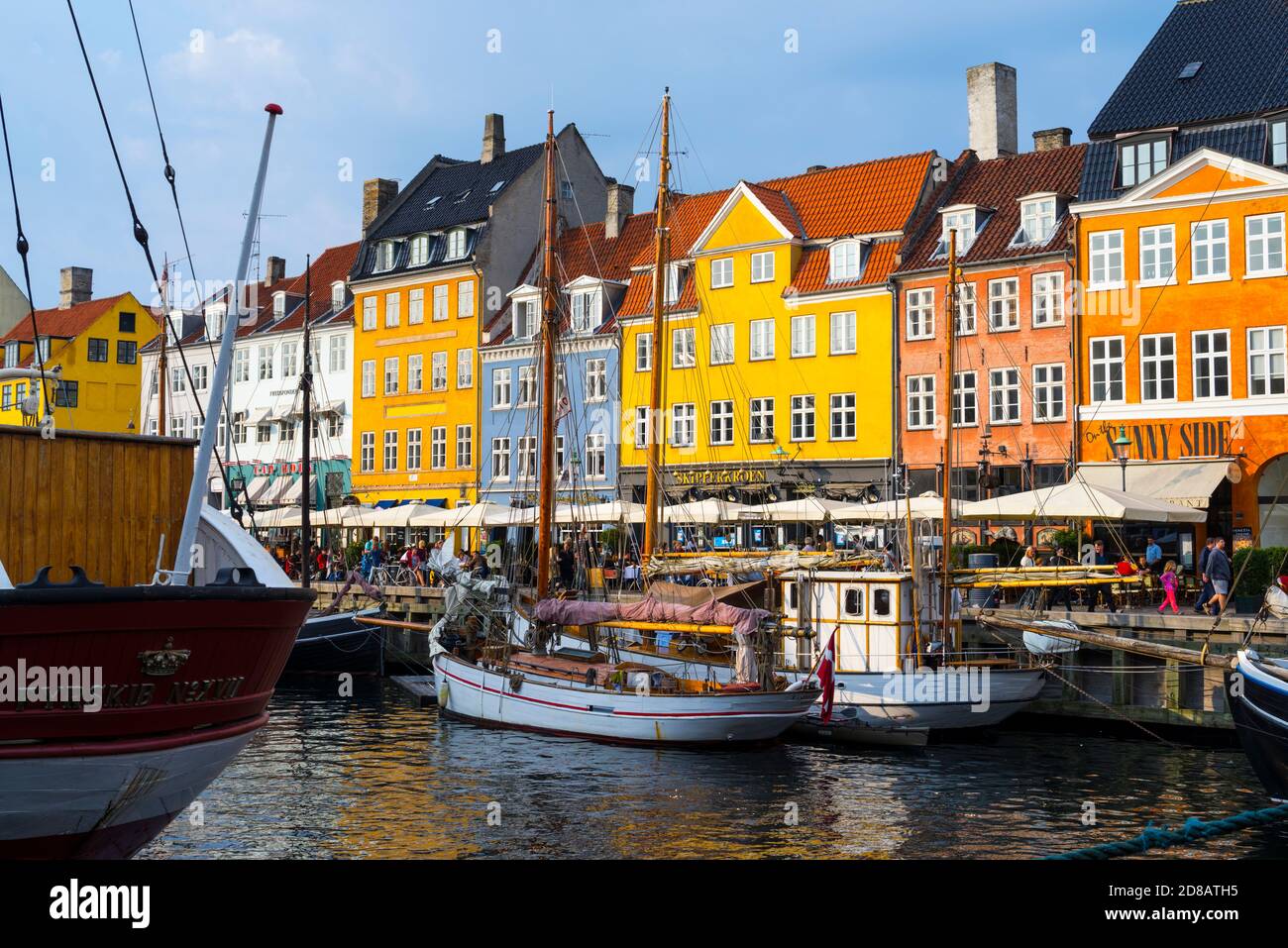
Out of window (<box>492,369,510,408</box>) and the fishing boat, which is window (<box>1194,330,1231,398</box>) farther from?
the fishing boat

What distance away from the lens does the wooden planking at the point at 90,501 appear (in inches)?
437

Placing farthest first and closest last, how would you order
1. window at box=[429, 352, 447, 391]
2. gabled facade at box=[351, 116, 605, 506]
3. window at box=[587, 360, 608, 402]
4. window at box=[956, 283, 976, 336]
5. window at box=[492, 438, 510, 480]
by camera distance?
1. window at box=[429, 352, 447, 391]
2. gabled facade at box=[351, 116, 605, 506]
3. window at box=[492, 438, 510, 480]
4. window at box=[587, 360, 608, 402]
5. window at box=[956, 283, 976, 336]

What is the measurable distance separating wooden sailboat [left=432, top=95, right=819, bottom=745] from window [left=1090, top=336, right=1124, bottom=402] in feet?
42.9

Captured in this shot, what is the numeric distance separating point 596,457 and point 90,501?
37829mm

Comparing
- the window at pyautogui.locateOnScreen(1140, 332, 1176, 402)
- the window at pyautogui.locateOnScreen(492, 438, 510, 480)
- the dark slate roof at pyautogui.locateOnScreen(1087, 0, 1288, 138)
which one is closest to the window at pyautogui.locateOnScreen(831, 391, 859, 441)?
the window at pyautogui.locateOnScreen(1140, 332, 1176, 402)

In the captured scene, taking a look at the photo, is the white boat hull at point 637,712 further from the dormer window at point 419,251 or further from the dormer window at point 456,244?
the dormer window at point 419,251

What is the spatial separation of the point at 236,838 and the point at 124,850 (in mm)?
5225

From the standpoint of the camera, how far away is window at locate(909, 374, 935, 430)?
133ft

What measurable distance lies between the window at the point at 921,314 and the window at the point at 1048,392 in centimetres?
366

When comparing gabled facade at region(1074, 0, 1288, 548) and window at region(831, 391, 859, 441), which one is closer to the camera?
gabled facade at region(1074, 0, 1288, 548)

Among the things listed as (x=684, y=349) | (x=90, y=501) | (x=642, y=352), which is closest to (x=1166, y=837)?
(x=90, y=501)

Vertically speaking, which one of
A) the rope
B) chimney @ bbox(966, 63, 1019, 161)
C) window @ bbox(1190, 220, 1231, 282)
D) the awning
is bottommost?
the rope

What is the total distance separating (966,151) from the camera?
45.0m
